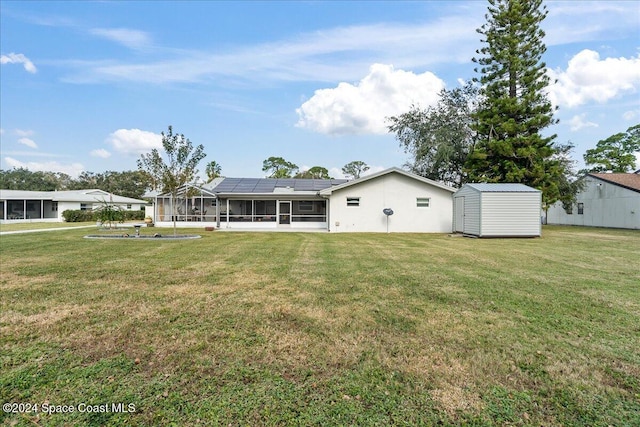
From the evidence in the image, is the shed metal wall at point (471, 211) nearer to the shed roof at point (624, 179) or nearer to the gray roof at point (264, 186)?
the gray roof at point (264, 186)

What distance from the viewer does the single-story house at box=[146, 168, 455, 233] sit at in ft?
64.8

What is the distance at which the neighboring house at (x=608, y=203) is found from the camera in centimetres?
2403

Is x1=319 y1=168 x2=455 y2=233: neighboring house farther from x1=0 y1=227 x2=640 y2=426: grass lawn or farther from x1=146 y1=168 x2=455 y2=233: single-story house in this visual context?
x1=0 y1=227 x2=640 y2=426: grass lawn

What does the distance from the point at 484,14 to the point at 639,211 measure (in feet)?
59.5

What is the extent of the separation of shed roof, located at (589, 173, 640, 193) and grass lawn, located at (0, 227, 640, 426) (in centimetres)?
2439

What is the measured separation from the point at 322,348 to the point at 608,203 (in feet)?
105

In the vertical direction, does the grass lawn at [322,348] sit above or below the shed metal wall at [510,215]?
below

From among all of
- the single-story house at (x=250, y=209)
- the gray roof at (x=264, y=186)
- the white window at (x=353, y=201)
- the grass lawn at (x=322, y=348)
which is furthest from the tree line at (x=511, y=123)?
the grass lawn at (x=322, y=348)

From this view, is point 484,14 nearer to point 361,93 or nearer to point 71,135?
point 361,93

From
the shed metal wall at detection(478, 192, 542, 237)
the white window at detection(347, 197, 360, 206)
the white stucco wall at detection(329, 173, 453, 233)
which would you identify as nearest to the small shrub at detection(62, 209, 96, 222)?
the white stucco wall at detection(329, 173, 453, 233)

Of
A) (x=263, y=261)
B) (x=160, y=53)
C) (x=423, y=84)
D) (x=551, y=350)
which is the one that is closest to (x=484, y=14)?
(x=423, y=84)

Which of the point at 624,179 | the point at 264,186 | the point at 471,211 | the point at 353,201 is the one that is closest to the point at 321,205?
the point at 353,201

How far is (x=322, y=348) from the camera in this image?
11.1 feet

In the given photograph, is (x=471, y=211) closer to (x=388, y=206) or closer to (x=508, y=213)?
(x=508, y=213)
